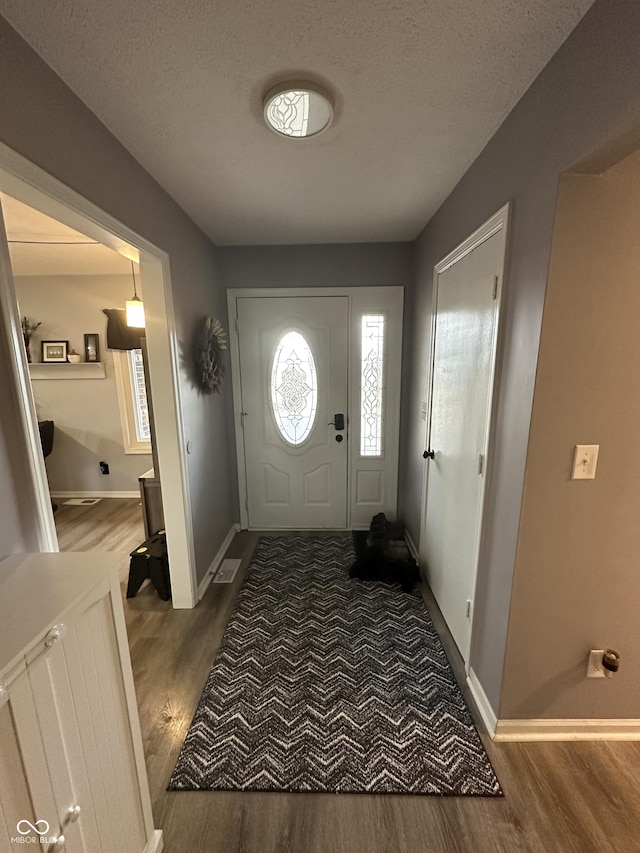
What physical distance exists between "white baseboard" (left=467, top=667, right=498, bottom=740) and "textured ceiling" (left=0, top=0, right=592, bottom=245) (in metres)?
2.33

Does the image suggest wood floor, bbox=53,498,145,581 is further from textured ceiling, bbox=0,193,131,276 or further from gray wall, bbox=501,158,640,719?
gray wall, bbox=501,158,640,719

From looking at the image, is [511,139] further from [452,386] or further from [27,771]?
[27,771]

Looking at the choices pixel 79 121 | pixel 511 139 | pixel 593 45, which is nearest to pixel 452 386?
pixel 511 139

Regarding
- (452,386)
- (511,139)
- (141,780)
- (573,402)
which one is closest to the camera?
(141,780)

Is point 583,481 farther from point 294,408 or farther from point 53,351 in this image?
point 53,351

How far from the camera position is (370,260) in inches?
116

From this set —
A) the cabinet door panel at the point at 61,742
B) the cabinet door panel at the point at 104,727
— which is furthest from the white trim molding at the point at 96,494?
the cabinet door panel at the point at 61,742

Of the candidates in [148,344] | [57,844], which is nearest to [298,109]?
[148,344]

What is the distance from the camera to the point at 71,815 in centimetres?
83

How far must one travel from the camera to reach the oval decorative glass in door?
307 cm

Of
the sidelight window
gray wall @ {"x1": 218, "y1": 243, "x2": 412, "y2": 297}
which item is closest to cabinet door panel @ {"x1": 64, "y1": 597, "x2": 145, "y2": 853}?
the sidelight window

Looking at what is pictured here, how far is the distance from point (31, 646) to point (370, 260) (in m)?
2.99

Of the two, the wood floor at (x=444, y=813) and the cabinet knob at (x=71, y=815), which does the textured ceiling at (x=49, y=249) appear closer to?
the cabinet knob at (x=71, y=815)

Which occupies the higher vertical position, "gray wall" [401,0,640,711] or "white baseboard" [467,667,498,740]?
"gray wall" [401,0,640,711]
